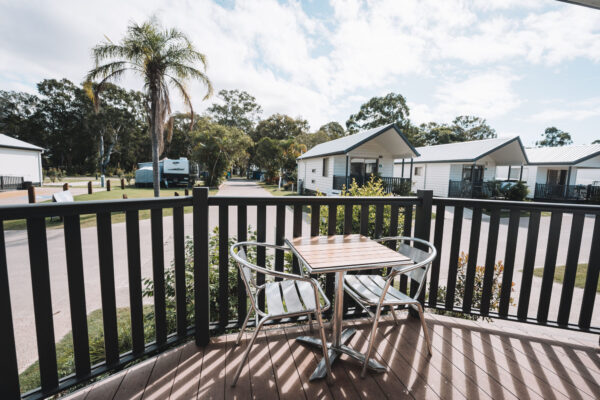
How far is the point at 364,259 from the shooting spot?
169 cm

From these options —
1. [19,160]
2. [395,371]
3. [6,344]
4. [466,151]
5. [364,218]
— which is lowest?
[395,371]

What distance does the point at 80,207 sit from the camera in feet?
4.78

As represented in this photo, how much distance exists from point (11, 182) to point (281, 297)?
2369 centimetres

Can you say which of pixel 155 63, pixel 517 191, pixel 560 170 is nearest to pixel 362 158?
pixel 517 191

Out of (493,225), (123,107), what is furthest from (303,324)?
(123,107)

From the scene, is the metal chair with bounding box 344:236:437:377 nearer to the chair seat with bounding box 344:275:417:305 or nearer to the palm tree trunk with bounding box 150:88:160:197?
the chair seat with bounding box 344:275:417:305

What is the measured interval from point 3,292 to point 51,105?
5267 centimetres

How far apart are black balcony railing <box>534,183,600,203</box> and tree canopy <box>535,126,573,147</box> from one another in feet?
223

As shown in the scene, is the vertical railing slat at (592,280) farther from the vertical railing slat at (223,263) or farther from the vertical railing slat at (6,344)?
the vertical railing slat at (6,344)

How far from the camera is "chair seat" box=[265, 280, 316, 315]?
66.3 inches

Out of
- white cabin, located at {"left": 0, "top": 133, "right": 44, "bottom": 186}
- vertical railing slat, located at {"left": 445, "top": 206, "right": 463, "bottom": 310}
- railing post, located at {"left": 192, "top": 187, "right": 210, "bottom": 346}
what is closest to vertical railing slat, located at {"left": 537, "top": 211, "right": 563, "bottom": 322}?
vertical railing slat, located at {"left": 445, "top": 206, "right": 463, "bottom": 310}

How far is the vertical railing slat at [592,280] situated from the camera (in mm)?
2129

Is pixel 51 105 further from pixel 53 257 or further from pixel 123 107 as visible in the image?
pixel 53 257

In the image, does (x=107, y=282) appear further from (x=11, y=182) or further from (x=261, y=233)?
(x=11, y=182)
